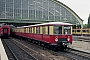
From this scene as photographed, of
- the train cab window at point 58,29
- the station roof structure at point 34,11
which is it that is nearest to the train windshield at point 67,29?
the train cab window at point 58,29

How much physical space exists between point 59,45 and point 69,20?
5985cm

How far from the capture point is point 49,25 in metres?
21.5

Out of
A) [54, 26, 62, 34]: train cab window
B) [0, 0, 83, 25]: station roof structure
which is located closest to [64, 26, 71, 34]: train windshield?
[54, 26, 62, 34]: train cab window

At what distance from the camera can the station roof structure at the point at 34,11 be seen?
240 feet

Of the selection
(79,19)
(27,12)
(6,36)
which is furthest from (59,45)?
(79,19)

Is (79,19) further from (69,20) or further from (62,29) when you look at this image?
(62,29)

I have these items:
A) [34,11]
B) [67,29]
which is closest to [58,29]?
[67,29]

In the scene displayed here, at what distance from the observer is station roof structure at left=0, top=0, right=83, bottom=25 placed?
7325 centimetres

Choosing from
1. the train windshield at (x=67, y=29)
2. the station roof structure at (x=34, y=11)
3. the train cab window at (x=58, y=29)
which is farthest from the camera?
the station roof structure at (x=34, y=11)

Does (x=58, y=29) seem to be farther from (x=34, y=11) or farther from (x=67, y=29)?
(x=34, y=11)

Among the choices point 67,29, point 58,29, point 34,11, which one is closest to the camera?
point 58,29

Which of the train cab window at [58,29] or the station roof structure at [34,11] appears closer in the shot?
the train cab window at [58,29]

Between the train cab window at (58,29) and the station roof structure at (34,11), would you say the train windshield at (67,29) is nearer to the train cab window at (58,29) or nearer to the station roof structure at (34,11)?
the train cab window at (58,29)

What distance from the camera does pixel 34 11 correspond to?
76.1m
